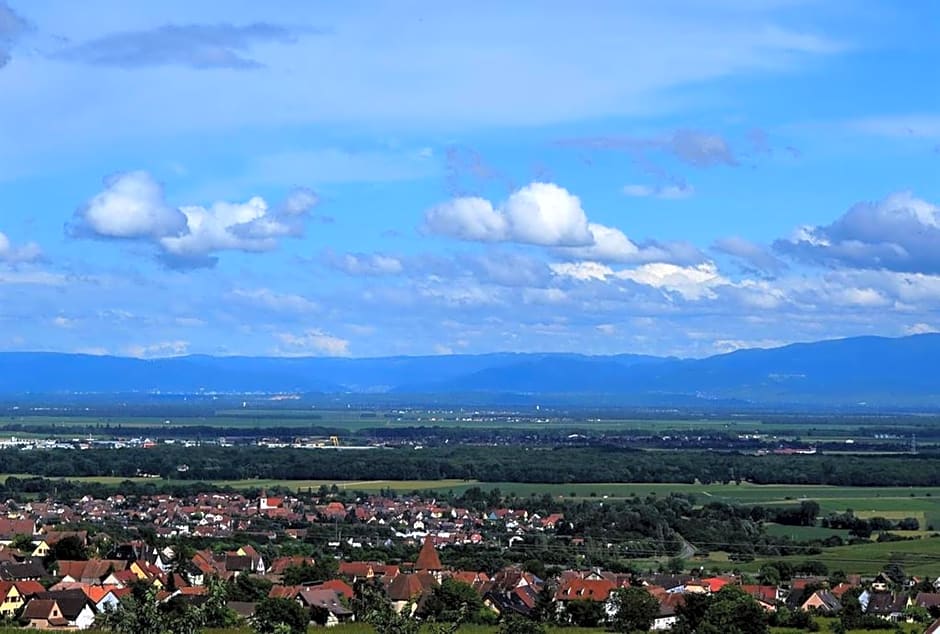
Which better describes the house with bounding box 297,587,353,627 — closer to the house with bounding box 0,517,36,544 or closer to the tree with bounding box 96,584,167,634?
the tree with bounding box 96,584,167,634

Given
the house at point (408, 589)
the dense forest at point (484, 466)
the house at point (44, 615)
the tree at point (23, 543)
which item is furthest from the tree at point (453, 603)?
the dense forest at point (484, 466)

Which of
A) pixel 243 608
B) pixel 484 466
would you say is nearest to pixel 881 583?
pixel 243 608

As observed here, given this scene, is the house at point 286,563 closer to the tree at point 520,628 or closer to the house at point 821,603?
the tree at point 520,628

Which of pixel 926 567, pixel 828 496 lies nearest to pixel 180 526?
pixel 926 567

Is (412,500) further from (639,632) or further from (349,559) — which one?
(639,632)

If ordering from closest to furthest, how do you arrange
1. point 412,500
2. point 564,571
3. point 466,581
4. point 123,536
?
point 466,581, point 564,571, point 123,536, point 412,500

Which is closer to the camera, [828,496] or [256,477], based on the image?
[828,496]
